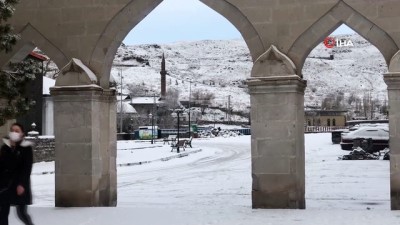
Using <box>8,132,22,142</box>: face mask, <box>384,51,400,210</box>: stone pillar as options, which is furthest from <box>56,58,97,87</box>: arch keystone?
<box>384,51,400,210</box>: stone pillar

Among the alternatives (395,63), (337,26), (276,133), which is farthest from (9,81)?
(395,63)

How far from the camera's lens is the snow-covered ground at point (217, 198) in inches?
331

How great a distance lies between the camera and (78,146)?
1010cm

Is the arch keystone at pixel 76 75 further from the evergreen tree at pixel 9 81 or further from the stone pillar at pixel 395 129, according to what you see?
the stone pillar at pixel 395 129

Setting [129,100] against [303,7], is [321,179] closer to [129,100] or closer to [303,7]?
[303,7]

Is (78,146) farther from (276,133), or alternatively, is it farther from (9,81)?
(276,133)

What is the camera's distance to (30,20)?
10.4 metres

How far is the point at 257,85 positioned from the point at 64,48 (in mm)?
3780

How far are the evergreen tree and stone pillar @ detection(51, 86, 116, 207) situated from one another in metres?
0.82

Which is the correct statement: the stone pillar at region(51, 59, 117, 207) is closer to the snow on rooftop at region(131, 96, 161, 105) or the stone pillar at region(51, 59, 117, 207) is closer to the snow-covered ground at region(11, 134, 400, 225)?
the snow-covered ground at region(11, 134, 400, 225)

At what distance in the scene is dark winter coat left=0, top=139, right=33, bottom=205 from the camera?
22.6 ft

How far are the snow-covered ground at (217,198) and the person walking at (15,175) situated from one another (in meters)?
1.53

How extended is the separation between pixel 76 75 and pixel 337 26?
479 cm

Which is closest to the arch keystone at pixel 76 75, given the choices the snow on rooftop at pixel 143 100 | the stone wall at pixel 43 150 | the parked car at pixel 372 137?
the stone wall at pixel 43 150
